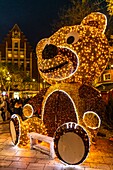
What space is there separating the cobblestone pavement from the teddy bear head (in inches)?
72.2

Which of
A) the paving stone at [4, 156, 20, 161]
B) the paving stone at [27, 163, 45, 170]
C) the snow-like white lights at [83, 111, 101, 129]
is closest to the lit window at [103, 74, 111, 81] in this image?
the snow-like white lights at [83, 111, 101, 129]

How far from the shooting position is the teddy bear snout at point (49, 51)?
5934 mm

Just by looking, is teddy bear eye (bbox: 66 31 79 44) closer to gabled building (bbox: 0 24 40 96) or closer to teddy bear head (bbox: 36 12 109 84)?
teddy bear head (bbox: 36 12 109 84)

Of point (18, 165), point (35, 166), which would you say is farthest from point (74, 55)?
point (18, 165)

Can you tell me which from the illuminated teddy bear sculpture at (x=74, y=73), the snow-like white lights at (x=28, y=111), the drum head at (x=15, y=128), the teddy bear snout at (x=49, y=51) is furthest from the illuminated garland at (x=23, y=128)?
the teddy bear snout at (x=49, y=51)

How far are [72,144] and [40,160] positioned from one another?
0.92 meters

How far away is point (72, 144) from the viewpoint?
5246 mm

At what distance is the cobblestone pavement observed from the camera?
524 centimetres

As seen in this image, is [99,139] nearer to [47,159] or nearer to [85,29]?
[47,159]

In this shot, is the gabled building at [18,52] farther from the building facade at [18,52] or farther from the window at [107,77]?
the window at [107,77]

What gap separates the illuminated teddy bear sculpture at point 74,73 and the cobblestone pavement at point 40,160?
23.8 inches

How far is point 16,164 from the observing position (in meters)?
5.40

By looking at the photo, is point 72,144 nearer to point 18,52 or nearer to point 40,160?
point 40,160

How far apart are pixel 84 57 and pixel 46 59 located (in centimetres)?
90
